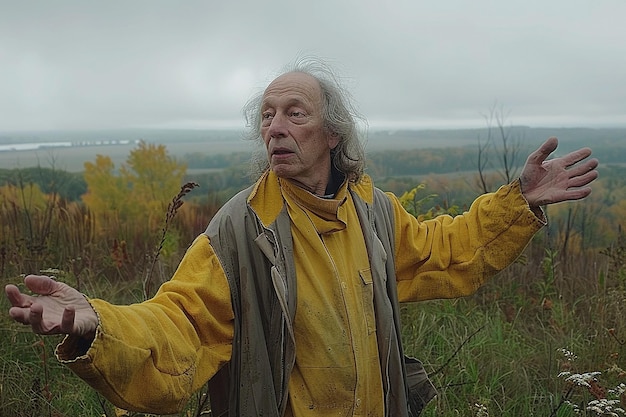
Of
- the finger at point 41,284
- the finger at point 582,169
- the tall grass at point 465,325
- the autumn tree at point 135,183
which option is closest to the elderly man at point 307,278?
the finger at point 582,169

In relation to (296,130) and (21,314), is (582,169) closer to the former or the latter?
(296,130)

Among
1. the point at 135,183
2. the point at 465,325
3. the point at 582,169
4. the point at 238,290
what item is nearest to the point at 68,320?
the point at 238,290

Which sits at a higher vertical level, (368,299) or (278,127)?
(278,127)

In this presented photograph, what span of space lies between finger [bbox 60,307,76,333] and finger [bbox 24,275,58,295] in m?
0.07

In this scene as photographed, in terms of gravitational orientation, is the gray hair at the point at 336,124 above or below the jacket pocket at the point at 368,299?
above

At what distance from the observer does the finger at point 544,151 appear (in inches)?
97.5

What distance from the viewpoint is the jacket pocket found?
2248mm

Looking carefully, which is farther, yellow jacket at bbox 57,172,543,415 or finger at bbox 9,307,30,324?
yellow jacket at bbox 57,172,543,415

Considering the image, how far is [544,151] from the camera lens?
2.53m

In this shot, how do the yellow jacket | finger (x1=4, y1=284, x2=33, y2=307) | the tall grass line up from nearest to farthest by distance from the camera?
finger (x1=4, y1=284, x2=33, y2=307)
the yellow jacket
the tall grass

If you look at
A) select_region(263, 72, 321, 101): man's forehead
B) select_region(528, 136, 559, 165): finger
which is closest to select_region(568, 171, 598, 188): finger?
select_region(528, 136, 559, 165): finger

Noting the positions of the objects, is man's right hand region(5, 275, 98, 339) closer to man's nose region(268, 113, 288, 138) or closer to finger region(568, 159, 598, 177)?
man's nose region(268, 113, 288, 138)

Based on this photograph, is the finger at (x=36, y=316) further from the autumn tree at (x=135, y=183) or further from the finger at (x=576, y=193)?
the autumn tree at (x=135, y=183)

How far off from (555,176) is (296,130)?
1.01 meters
